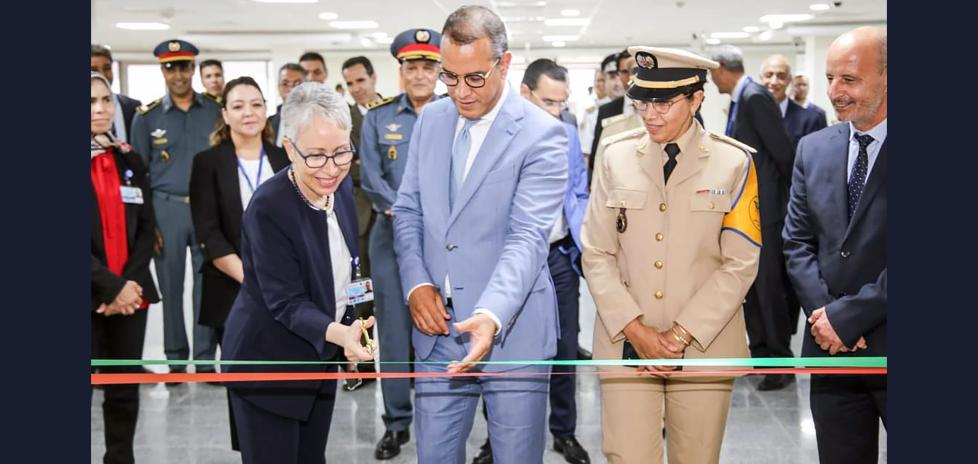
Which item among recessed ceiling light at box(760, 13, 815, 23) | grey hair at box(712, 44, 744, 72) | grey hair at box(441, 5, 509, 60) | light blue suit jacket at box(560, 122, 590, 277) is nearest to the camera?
grey hair at box(441, 5, 509, 60)

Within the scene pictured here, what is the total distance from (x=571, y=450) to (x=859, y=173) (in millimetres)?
1777

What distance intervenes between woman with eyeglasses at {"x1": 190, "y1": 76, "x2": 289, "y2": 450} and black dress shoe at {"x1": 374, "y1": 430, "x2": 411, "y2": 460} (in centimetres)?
86

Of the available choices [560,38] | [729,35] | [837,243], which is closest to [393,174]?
[837,243]

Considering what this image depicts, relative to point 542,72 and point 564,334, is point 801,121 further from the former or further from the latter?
point 564,334

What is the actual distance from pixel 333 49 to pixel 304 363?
18.0 metres

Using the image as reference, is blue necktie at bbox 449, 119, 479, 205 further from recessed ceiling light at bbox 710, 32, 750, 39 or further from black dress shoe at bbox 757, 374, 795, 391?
recessed ceiling light at bbox 710, 32, 750, 39

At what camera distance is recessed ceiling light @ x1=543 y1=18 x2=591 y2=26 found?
15.1 m

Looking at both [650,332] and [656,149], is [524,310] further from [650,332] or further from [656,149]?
[656,149]

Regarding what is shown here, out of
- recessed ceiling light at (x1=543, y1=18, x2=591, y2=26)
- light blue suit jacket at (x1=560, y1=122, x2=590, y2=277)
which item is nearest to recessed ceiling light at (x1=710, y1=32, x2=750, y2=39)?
recessed ceiling light at (x1=543, y1=18, x2=591, y2=26)

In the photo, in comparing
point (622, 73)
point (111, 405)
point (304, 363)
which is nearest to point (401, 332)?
point (111, 405)

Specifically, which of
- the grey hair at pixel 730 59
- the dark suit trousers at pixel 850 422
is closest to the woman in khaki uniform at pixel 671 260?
the dark suit trousers at pixel 850 422

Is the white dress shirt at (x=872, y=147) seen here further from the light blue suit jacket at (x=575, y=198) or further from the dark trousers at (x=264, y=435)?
the dark trousers at (x=264, y=435)

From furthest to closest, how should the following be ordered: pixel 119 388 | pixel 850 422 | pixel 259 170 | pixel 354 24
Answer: pixel 354 24, pixel 259 170, pixel 119 388, pixel 850 422

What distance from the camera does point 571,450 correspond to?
12.8 feet
